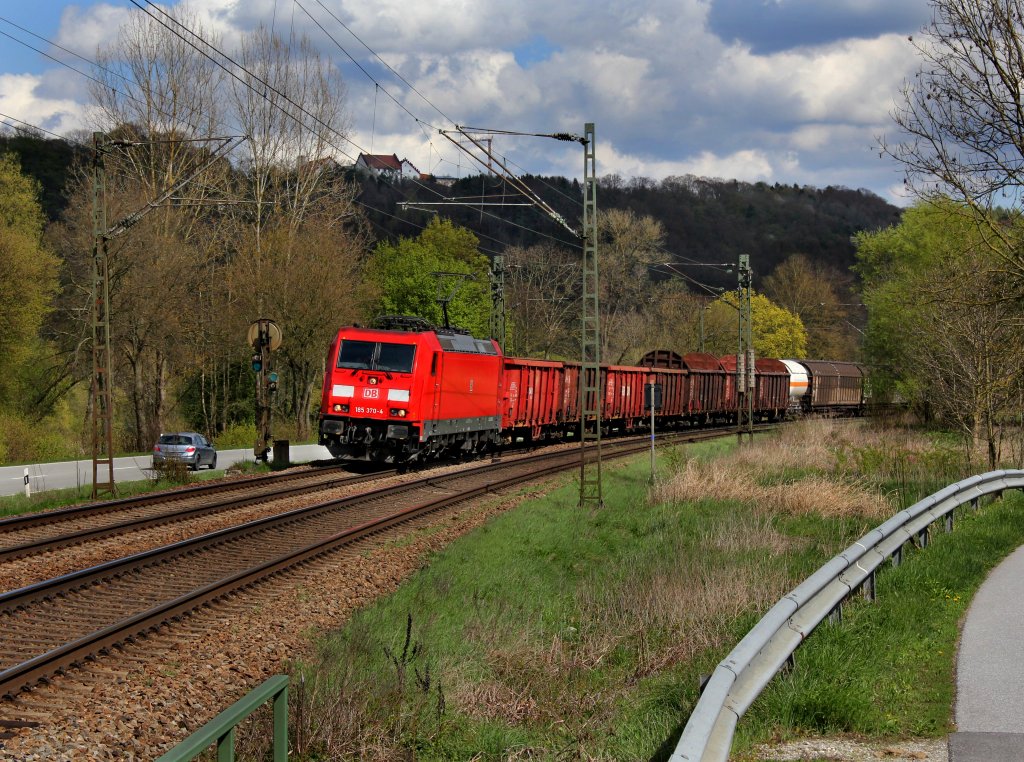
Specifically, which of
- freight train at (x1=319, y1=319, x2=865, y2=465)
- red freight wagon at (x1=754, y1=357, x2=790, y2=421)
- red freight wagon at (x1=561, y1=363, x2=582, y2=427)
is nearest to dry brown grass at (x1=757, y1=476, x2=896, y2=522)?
freight train at (x1=319, y1=319, x2=865, y2=465)

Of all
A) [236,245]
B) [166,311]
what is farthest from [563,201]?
[166,311]

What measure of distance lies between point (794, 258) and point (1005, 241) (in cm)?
9764

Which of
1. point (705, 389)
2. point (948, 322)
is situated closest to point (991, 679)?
point (948, 322)

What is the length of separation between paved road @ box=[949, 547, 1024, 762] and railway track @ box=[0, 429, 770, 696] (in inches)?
253

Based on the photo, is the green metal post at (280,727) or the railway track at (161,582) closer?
the green metal post at (280,727)

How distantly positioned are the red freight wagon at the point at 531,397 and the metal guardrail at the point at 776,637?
18.5 m

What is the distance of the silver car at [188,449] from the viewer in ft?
105

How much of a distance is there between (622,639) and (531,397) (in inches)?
877

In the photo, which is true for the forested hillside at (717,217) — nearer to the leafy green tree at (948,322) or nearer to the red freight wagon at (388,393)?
the leafy green tree at (948,322)

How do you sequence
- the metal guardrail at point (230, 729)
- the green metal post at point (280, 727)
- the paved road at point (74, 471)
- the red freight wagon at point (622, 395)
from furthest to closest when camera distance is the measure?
the red freight wagon at point (622, 395) → the paved road at point (74, 471) → the green metal post at point (280, 727) → the metal guardrail at point (230, 729)

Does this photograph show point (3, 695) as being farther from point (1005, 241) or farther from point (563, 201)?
point (563, 201)

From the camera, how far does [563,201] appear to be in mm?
122375

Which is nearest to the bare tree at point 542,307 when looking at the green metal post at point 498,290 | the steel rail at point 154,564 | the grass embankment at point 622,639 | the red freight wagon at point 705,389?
the red freight wagon at point 705,389

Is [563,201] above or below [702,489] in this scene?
above
